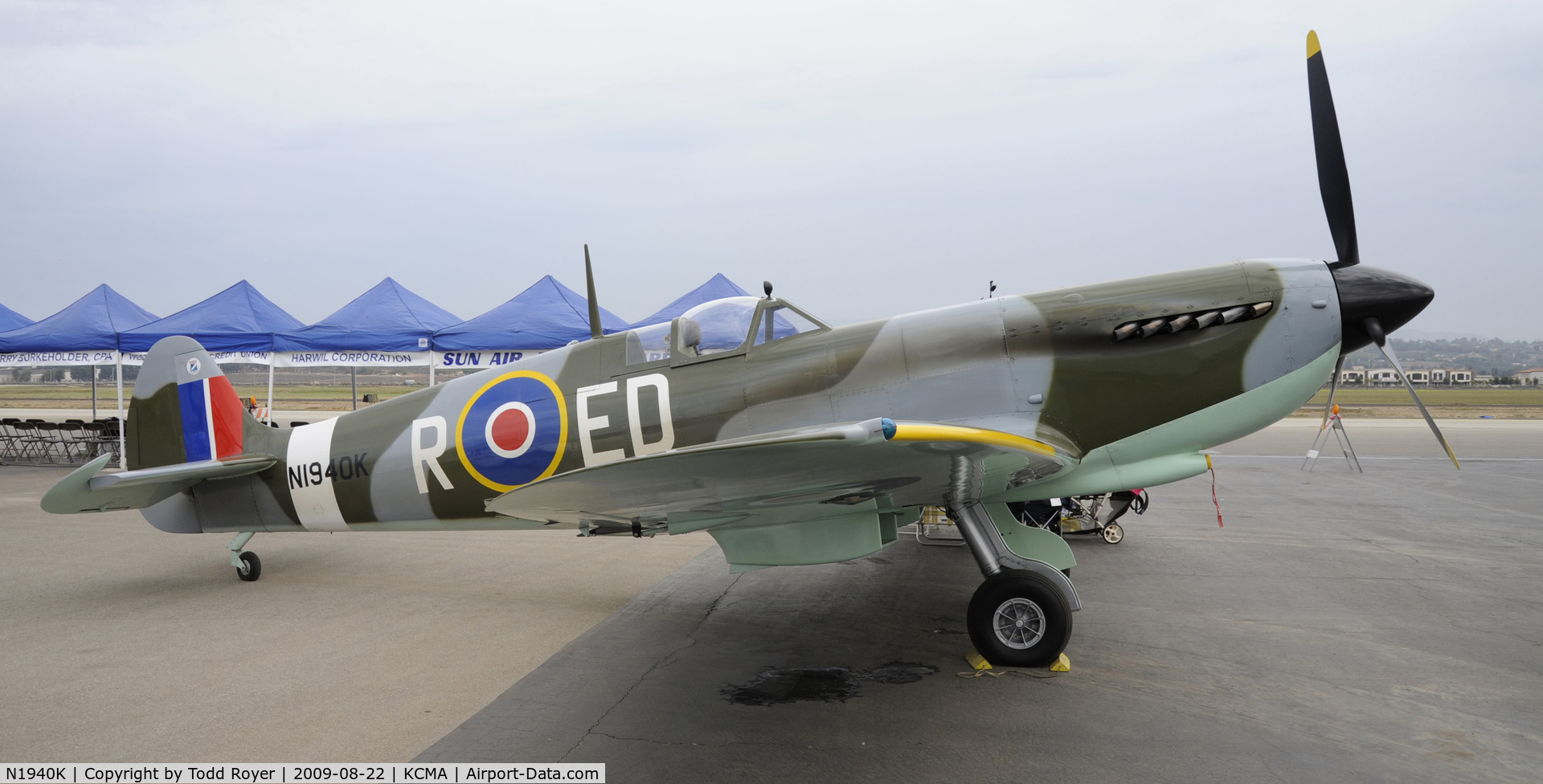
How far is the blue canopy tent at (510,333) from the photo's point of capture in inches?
507

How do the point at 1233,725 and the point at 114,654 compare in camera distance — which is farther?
the point at 114,654

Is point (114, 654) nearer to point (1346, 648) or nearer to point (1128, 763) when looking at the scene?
point (1128, 763)

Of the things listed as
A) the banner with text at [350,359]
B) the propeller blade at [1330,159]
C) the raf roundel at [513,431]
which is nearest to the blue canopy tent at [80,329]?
the banner with text at [350,359]

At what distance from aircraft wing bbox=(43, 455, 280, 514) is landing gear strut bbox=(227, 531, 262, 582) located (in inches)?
22.5

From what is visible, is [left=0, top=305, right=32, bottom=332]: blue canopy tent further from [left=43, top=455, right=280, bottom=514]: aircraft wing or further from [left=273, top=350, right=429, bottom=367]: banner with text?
[left=43, top=455, right=280, bottom=514]: aircraft wing

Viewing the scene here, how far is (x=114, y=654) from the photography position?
15.6 feet

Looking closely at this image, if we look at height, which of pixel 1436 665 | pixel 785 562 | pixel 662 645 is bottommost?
pixel 1436 665

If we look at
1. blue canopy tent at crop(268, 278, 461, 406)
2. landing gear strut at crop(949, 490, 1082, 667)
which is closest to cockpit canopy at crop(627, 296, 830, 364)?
landing gear strut at crop(949, 490, 1082, 667)

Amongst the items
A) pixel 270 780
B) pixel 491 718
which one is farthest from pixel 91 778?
pixel 491 718

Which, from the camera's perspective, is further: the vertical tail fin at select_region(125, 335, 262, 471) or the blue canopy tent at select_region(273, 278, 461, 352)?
the blue canopy tent at select_region(273, 278, 461, 352)

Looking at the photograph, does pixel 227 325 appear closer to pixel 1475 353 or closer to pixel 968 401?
pixel 968 401

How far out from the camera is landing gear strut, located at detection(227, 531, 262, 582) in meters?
6.60

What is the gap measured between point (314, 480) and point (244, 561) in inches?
50.9

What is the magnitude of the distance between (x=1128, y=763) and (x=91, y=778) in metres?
3.99
